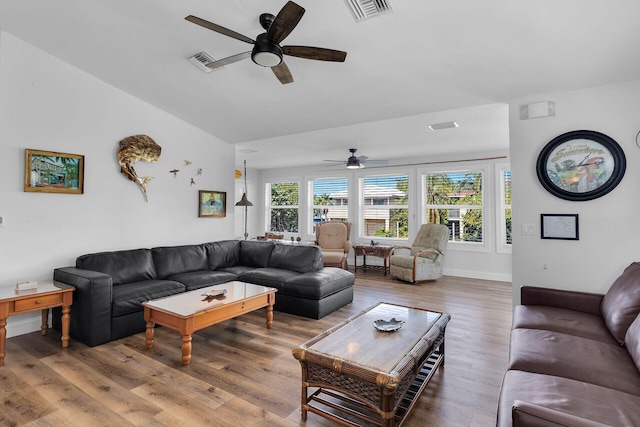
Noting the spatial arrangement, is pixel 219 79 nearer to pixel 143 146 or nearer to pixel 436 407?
pixel 143 146

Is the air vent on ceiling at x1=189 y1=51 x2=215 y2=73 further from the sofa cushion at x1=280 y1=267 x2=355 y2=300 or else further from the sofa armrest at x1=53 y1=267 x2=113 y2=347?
the sofa cushion at x1=280 y1=267 x2=355 y2=300

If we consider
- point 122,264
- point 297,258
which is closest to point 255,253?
point 297,258

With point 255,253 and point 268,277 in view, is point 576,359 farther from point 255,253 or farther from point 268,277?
point 255,253

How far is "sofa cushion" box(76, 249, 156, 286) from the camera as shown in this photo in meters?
3.56

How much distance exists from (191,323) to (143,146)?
8.78 ft

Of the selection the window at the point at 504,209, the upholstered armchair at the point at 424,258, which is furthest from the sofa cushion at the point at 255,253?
the window at the point at 504,209

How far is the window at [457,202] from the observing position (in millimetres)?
6324

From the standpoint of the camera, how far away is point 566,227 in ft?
10.4

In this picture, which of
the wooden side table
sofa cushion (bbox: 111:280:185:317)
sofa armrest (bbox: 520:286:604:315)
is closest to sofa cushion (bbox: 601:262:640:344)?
sofa armrest (bbox: 520:286:604:315)

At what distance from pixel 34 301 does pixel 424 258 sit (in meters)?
5.27

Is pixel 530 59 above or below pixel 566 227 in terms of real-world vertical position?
above

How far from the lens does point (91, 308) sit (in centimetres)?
297

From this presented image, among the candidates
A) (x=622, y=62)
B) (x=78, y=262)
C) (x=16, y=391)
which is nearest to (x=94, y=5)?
(x=78, y=262)

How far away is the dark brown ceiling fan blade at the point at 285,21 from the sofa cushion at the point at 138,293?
272cm
